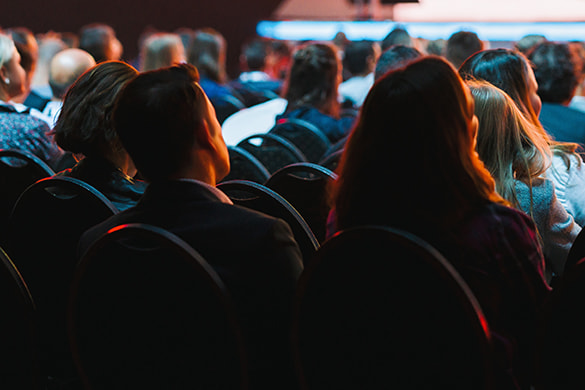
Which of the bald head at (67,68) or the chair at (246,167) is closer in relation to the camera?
the chair at (246,167)

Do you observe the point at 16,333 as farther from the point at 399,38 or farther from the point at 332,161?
the point at 399,38

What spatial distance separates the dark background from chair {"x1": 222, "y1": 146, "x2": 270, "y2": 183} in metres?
10.2

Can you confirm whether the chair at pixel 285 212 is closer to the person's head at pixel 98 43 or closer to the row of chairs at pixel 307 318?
the row of chairs at pixel 307 318

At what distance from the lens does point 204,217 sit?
4.03 feet

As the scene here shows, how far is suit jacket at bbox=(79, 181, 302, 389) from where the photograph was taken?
120 centimetres

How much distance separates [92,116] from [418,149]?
3.63 ft

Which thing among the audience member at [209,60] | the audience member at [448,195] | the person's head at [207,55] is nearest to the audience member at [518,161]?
the audience member at [448,195]

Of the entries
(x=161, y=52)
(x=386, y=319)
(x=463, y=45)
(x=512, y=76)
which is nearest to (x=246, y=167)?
(x=512, y=76)

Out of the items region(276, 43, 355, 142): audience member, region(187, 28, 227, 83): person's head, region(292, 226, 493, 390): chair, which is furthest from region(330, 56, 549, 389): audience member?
region(187, 28, 227, 83): person's head

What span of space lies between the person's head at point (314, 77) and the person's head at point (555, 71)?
3.64 ft

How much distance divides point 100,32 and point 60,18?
23.0ft

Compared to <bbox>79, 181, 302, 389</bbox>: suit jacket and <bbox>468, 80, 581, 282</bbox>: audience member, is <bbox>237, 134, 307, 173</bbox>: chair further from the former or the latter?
<bbox>79, 181, 302, 389</bbox>: suit jacket

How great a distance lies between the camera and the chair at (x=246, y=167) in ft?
7.68

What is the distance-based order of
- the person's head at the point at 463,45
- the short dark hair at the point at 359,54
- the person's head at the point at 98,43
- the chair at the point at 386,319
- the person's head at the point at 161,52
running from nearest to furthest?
1. the chair at the point at 386,319
2. the person's head at the point at 463,45
3. the person's head at the point at 161,52
4. the short dark hair at the point at 359,54
5. the person's head at the point at 98,43
